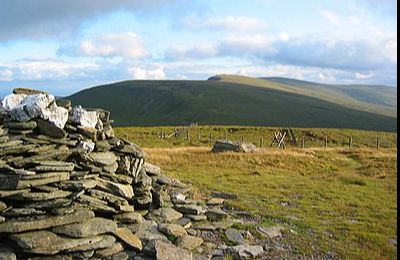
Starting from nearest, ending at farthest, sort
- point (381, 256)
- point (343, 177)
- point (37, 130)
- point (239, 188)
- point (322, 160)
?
point (381, 256)
point (37, 130)
point (239, 188)
point (343, 177)
point (322, 160)

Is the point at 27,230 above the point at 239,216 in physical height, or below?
above

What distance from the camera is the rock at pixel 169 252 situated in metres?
11.1

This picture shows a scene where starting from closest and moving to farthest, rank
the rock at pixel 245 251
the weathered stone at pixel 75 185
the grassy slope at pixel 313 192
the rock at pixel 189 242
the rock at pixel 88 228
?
the rock at pixel 88 228
the weathered stone at pixel 75 185
the rock at pixel 245 251
the rock at pixel 189 242
the grassy slope at pixel 313 192

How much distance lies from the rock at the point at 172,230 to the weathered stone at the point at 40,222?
2.42m

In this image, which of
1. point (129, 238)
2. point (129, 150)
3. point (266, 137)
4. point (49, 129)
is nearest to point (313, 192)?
point (129, 150)

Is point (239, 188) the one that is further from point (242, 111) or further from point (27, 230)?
point (242, 111)

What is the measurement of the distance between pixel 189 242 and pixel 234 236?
5.91ft

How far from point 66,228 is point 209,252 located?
3.94m

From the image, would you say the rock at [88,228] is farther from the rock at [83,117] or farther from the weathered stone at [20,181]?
→ the rock at [83,117]

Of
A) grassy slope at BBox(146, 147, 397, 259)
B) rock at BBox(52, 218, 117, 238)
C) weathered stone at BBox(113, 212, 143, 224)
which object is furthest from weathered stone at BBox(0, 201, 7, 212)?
grassy slope at BBox(146, 147, 397, 259)

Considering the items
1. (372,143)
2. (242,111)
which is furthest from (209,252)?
(242,111)

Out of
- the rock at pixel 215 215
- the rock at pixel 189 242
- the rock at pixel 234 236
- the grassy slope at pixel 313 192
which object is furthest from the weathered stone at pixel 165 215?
the grassy slope at pixel 313 192

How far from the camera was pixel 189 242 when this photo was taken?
1272cm

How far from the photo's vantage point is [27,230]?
10859 mm
